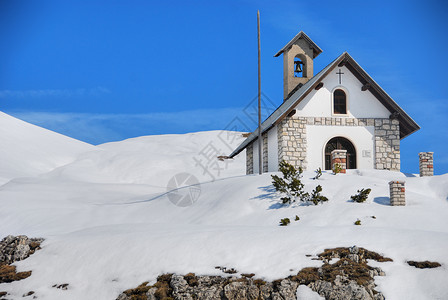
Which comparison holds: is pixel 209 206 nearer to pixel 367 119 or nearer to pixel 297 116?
pixel 297 116

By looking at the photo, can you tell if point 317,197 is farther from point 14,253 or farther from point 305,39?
point 305,39

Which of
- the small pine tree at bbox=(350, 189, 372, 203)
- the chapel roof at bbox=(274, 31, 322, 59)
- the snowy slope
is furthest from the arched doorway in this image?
the snowy slope

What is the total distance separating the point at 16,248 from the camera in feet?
42.7

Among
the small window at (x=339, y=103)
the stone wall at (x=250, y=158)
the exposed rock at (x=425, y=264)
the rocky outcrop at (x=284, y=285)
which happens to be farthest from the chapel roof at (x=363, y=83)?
the exposed rock at (x=425, y=264)

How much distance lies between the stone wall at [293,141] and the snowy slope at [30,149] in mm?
20713

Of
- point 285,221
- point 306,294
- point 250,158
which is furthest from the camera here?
point 250,158

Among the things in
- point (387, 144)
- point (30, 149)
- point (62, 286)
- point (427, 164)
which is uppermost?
point (30, 149)

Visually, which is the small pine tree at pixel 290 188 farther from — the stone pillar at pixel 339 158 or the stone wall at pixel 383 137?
the stone wall at pixel 383 137

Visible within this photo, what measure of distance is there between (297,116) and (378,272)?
540 inches

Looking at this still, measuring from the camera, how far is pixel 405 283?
9.34 meters

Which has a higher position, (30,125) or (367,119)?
(30,125)

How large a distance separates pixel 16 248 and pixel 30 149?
3659 cm

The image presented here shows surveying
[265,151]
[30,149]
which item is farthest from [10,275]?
[30,149]

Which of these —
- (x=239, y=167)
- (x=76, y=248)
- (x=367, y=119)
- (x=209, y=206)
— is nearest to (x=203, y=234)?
(x=76, y=248)
